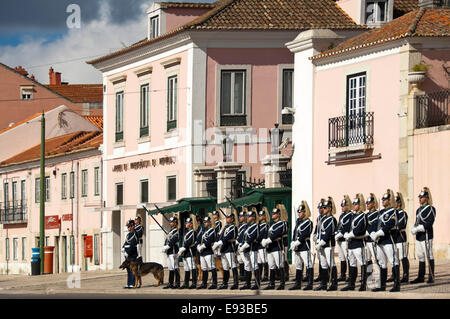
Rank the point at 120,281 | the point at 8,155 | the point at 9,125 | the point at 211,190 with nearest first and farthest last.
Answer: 1. the point at 120,281
2. the point at 211,190
3. the point at 8,155
4. the point at 9,125

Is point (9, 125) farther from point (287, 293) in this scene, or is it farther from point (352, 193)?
point (287, 293)

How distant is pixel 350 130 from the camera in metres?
34.6

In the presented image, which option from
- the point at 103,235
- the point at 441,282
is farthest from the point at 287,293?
the point at 103,235

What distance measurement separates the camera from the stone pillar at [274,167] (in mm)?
38375

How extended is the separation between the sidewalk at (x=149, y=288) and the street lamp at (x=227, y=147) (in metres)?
4.94

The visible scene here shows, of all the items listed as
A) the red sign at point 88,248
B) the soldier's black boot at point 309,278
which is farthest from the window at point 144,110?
the soldier's black boot at point 309,278

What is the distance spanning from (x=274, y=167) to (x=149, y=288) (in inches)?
285

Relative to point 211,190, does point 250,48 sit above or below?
above

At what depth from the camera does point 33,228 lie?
59.8 meters

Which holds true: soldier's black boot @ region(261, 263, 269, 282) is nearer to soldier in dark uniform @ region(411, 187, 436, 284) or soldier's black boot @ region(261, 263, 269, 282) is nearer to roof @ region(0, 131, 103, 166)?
soldier in dark uniform @ region(411, 187, 436, 284)

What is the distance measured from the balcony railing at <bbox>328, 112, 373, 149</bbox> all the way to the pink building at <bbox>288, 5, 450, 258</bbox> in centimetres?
3

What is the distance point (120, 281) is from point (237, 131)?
8153 mm

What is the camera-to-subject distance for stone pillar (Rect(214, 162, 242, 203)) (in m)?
40.2

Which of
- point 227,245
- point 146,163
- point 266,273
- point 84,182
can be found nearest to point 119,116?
point 146,163
